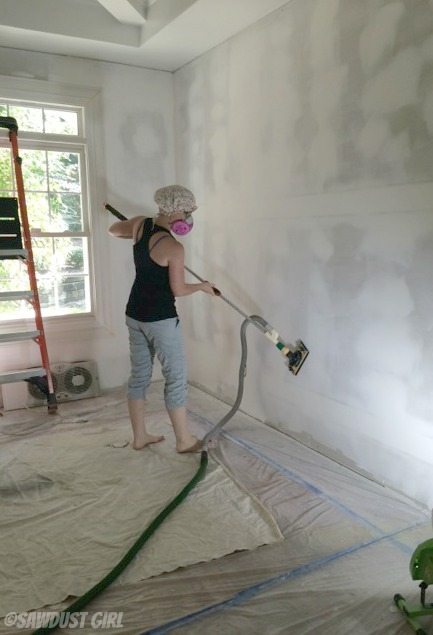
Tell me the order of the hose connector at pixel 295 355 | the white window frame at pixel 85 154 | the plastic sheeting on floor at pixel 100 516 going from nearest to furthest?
the plastic sheeting on floor at pixel 100 516
the hose connector at pixel 295 355
the white window frame at pixel 85 154

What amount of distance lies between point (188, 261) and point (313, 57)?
189 cm

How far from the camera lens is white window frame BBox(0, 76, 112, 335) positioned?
353 centimetres

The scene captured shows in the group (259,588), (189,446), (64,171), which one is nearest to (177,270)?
(189,446)

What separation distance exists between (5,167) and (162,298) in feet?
6.06

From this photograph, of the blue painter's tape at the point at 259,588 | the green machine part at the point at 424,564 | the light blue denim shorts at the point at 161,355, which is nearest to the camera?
the green machine part at the point at 424,564

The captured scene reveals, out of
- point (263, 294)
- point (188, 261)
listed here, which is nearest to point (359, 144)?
point (263, 294)

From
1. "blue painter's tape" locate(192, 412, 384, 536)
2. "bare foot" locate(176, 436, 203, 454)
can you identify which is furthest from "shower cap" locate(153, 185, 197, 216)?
"blue painter's tape" locate(192, 412, 384, 536)

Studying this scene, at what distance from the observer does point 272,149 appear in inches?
120

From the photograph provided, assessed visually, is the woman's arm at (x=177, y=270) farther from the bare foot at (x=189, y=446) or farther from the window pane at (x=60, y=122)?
the window pane at (x=60, y=122)

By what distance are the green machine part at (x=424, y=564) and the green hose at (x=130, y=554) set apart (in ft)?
3.36

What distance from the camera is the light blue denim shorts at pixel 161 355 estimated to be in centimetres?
266

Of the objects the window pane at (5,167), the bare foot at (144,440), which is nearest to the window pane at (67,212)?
the window pane at (5,167)

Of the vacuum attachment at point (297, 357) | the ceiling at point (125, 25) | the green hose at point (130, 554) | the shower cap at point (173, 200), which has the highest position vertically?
the ceiling at point (125, 25)

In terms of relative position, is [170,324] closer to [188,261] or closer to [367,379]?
[367,379]
